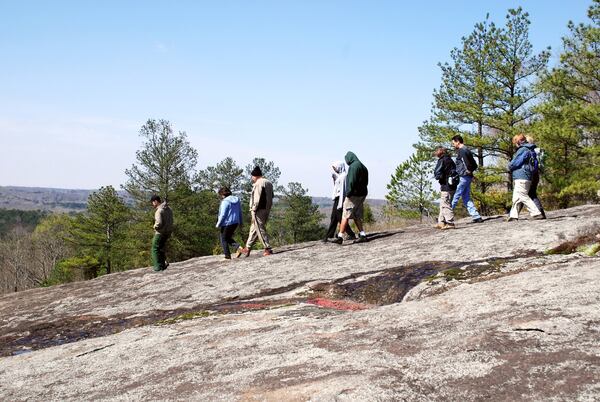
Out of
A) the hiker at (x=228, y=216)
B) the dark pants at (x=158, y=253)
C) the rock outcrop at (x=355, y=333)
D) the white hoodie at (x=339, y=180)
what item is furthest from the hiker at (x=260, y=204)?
the dark pants at (x=158, y=253)

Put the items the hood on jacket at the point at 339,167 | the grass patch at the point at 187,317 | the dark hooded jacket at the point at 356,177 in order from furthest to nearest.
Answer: the hood on jacket at the point at 339,167
the dark hooded jacket at the point at 356,177
the grass patch at the point at 187,317

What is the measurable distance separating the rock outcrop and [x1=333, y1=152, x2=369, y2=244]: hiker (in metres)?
1.99

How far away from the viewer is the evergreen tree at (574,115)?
904 inches

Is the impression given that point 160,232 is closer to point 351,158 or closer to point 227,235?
point 227,235

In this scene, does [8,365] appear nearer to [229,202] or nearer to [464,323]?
[464,323]

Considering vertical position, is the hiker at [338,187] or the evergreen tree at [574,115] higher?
the evergreen tree at [574,115]

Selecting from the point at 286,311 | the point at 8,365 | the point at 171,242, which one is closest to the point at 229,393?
the point at 286,311

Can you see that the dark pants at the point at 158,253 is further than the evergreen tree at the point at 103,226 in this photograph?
No

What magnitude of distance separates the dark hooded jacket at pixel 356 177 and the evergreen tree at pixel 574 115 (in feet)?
50.9

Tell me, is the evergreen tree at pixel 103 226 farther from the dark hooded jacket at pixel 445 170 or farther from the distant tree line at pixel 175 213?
the dark hooded jacket at pixel 445 170

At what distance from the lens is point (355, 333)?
182 inches

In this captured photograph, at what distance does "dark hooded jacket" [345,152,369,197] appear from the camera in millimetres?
11352

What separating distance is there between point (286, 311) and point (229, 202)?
21.0 ft

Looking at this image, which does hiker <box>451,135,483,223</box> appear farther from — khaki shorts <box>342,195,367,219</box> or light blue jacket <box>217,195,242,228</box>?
light blue jacket <box>217,195,242,228</box>
